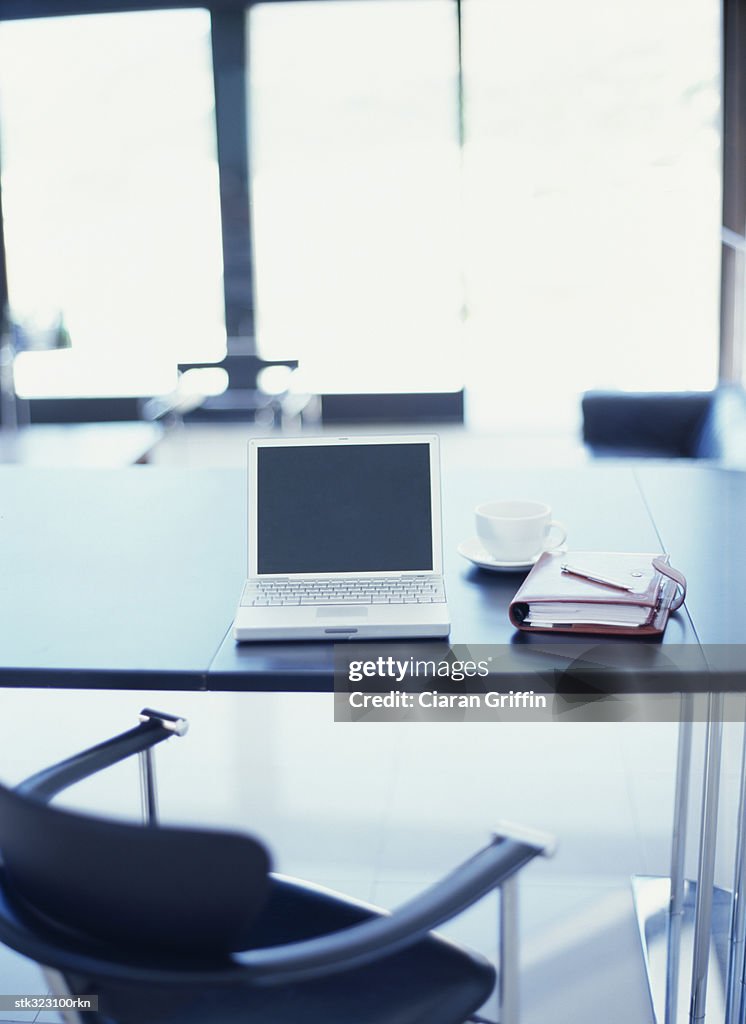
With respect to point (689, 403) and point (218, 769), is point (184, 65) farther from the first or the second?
point (218, 769)

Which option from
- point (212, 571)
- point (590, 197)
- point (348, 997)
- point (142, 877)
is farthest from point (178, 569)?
point (590, 197)

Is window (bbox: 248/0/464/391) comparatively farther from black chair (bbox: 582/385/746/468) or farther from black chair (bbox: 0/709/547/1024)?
black chair (bbox: 0/709/547/1024)

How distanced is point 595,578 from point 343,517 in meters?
0.36

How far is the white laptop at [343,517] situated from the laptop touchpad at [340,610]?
0.10 ft

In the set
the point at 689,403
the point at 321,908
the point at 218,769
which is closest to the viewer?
the point at 321,908

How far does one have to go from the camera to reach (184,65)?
6223 millimetres

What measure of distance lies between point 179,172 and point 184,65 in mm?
598

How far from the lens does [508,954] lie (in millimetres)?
1017

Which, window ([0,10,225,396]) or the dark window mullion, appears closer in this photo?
the dark window mullion

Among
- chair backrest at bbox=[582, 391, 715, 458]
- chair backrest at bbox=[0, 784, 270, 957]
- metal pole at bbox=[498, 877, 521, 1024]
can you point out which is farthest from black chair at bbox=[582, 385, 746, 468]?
chair backrest at bbox=[0, 784, 270, 957]

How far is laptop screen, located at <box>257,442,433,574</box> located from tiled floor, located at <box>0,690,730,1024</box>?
2.21 feet

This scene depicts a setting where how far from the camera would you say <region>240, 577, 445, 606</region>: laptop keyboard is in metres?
1.44

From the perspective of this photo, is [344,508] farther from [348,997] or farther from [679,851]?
[679,851]

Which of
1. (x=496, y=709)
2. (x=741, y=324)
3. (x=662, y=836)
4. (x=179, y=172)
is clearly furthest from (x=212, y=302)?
(x=496, y=709)
